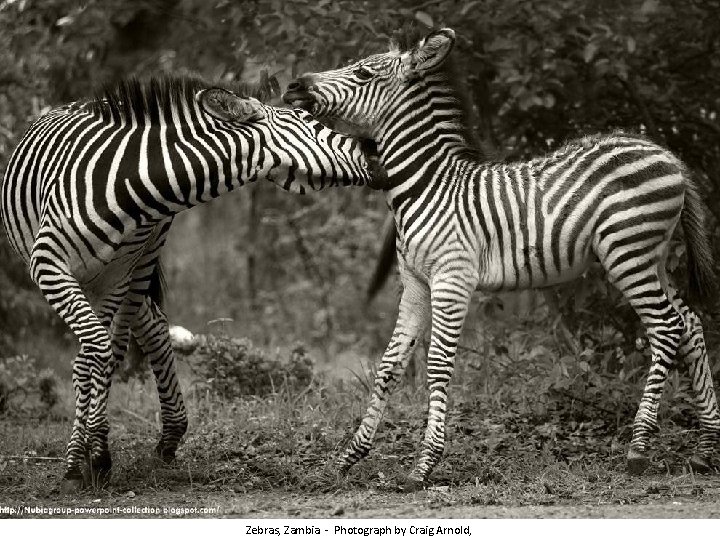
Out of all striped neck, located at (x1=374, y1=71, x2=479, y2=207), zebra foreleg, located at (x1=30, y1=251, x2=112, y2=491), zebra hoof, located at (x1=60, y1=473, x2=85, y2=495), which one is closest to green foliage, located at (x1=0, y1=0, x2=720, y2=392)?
striped neck, located at (x1=374, y1=71, x2=479, y2=207)

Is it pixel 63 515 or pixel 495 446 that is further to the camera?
pixel 495 446

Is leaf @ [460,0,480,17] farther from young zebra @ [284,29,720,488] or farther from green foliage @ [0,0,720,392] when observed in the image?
young zebra @ [284,29,720,488]

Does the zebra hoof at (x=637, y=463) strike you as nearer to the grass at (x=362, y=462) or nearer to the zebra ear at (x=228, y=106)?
the grass at (x=362, y=462)

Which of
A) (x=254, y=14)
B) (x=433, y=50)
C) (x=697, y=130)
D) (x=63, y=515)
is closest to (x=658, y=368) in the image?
(x=433, y=50)

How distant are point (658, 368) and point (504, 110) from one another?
10.7ft

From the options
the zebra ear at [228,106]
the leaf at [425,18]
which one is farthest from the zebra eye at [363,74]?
the leaf at [425,18]

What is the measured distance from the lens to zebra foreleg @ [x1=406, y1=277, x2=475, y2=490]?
20.3 ft

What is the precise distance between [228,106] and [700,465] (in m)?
3.77

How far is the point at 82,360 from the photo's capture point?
619 centimetres

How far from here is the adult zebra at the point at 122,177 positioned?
20.2 ft

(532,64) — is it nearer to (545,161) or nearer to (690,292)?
(545,161)

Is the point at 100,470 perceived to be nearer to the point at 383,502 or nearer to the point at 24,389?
the point at 383,502

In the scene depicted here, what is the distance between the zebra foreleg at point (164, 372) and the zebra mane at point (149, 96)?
1.34 metres

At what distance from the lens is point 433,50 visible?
21.2ft
